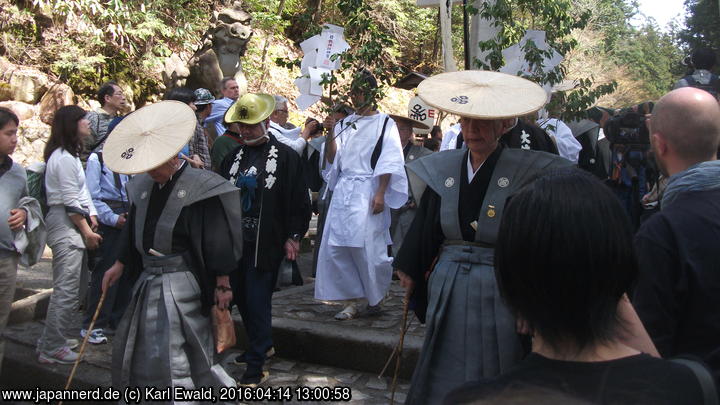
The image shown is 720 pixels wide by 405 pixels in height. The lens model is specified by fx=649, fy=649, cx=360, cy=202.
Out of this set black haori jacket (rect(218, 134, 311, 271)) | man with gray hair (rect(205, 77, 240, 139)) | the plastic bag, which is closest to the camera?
the plastic bag

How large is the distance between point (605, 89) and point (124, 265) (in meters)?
3.57

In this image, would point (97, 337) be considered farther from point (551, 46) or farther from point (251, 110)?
point (551, 46)

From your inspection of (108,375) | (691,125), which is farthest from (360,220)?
(691,125)

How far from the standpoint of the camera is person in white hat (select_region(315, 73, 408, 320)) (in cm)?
572

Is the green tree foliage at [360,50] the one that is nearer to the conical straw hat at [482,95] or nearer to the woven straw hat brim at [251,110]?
the woven straw hat brim at [251,110]

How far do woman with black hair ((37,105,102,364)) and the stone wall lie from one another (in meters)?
7.82

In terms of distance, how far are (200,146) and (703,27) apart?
1838cm

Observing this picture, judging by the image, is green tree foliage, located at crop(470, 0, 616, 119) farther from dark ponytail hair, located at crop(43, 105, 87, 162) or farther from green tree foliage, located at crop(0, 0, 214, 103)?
green tree foliage, located at crop(0, 0, 214, 103)

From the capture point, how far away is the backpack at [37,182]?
16.5ft

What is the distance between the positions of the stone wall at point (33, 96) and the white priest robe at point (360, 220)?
8.31 meters

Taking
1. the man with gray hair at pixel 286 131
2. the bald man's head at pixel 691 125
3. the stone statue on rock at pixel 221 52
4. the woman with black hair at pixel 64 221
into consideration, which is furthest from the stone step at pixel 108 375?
the stone statue on rock at pixel 221 52

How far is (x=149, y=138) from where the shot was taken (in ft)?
12.3

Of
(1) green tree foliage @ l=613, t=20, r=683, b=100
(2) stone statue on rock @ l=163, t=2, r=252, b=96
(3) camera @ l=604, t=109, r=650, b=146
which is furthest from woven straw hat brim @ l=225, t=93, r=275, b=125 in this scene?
(1) green tree foliage @ l=613, t=20, r=683, b=100
